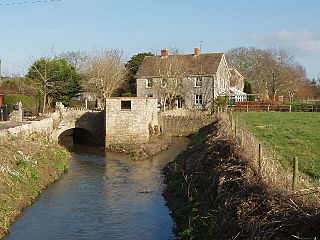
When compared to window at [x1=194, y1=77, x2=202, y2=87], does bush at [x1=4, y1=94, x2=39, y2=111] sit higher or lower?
lower

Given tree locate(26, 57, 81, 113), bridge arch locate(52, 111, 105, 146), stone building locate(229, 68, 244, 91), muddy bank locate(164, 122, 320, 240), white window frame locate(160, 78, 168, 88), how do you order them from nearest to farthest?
muddy bank locate(164, 122, 320, 240), bridge arch locate(52, 111, 105, 146), tree locate(26, 57, 81, 113), white window frame locate(160, 78, 168, 88), stone building locate(229, 68, 244, 91)

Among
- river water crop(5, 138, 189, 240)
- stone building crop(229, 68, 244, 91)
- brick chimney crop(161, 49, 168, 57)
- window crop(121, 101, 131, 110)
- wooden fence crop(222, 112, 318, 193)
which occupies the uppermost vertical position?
brick chimney crop(161, 49, 168, 57)

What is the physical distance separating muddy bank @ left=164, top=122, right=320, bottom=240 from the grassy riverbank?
19.7ft

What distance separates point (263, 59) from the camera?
7731 centimetres

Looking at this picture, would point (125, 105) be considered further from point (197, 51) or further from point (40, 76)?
point (197, 51)

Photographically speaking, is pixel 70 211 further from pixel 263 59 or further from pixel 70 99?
pixel 263 59

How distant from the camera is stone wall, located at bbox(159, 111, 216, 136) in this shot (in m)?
44.2

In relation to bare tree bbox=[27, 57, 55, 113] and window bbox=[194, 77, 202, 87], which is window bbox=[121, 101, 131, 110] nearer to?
bare tree bbox=[27, 57, 55, 113]

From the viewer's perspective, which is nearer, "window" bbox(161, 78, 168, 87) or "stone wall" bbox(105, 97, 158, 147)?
"stone wall" bbox(105, 97, 158, 147)

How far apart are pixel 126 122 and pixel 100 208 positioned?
18.6m

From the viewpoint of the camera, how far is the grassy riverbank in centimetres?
1558

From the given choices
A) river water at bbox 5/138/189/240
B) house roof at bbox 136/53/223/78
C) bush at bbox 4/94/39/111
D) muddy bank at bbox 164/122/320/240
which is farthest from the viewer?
house roof at bbox 136/53/223/78

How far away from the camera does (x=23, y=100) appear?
4016 centimetres

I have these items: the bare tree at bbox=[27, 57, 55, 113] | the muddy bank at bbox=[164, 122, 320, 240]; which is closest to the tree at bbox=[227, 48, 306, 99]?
the bare tree at bbox=[27, 57, 55, 113]
